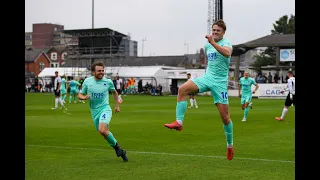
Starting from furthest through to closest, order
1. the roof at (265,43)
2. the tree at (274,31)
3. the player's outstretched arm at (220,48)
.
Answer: the tree at (274,31), the roof at (265,43), the player's outstretched arm at (220,48)

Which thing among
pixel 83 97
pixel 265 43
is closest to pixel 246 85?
pixel 83 97

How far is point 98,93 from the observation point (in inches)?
428

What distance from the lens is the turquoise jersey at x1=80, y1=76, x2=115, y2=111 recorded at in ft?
35.5

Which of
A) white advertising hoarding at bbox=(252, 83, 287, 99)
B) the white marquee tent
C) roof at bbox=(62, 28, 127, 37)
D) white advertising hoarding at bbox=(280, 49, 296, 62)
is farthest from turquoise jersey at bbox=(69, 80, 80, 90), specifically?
roof at bbox=(62, 28, 127, 37)

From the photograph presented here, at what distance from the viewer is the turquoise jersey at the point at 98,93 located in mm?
10820

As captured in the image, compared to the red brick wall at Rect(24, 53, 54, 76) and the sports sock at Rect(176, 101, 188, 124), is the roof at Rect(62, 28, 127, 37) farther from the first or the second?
the sports sock at Rect(176, 101, 188, 124)

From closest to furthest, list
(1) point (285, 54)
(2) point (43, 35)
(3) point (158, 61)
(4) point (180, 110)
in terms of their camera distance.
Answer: (4) point (180, 110) < (1) point (285, 54) < (3) point (158, 61) < (2) point (43, 35)

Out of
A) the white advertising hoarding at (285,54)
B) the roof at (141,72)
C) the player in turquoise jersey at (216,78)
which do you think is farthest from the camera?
the roof at (141,72)

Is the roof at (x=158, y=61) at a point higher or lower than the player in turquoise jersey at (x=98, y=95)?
higher

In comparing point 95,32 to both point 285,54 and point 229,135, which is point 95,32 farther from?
point 229,135

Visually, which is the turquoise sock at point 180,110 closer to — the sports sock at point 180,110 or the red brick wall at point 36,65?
the sports sock at point 180,110

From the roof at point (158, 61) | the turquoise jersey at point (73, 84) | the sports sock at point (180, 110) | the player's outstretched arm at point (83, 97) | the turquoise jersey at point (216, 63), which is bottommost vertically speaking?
the sports sock at point (180, 110)

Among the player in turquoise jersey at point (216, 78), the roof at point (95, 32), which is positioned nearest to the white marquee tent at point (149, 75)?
the roof at point (95, 32)
